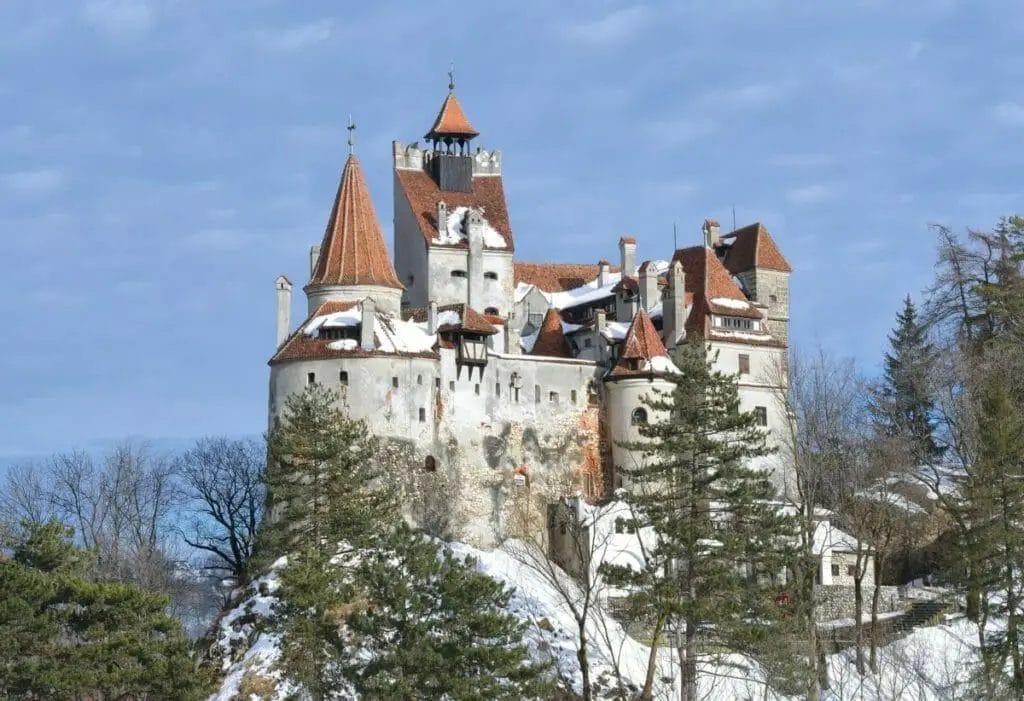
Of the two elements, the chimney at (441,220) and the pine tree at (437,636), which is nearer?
the pine tree at (437,636)

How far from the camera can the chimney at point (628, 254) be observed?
89931 mm

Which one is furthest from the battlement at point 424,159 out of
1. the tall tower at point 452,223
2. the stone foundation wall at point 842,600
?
the stone foundation wall at point 842,600

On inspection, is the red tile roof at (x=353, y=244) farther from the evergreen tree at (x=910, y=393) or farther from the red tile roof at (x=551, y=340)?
the evergreen tree at (x=910, y=393)

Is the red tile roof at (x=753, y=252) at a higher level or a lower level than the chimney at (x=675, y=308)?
higher

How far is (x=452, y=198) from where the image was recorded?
3430 inches

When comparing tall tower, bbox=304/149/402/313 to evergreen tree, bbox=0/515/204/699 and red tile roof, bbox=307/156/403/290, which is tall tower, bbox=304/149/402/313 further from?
evergreen tree, bbox=0/515/204/699

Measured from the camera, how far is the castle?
76.0 metres

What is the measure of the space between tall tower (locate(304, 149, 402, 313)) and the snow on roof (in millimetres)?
4370

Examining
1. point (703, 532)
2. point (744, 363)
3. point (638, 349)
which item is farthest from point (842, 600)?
point (703, 532)

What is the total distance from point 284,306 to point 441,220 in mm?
9071

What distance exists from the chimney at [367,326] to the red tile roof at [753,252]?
1948 cm

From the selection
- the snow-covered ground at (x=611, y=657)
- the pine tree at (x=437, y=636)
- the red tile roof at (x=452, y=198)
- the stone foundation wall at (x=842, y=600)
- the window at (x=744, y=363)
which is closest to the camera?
the pine tree at (x=437, y=636)

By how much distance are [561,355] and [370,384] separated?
11.2 meters

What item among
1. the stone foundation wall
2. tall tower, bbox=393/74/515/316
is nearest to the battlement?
tall tower, bbox=393/74/515/316
